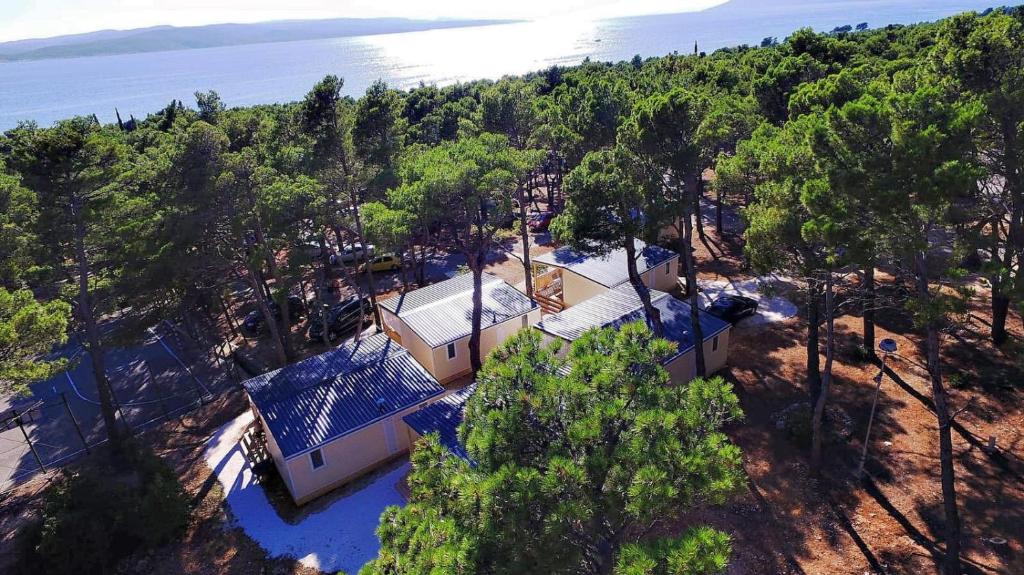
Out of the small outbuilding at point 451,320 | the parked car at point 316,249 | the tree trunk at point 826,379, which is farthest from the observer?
the parked car at point 316,249

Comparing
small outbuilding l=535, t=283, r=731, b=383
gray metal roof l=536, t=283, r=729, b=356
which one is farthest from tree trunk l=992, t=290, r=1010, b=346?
gray metal roof l=536, t=283, r=729, b=356

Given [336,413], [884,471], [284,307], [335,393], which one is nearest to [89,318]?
[284,307]

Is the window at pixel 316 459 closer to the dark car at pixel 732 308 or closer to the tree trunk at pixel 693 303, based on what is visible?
the tree trunk at pixel 693 303

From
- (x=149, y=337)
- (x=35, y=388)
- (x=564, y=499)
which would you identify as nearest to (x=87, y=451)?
(x=35, y=388)

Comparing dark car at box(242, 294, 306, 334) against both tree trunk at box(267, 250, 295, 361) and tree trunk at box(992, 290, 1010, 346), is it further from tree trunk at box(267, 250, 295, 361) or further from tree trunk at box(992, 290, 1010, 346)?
tree trunk at box(992, 290, 1010, 346)

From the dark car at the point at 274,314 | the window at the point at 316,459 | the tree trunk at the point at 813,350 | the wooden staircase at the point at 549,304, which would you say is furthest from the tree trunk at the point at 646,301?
the dark car at the point at 274,314

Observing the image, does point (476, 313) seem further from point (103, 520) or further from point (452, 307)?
point (103, 520)
